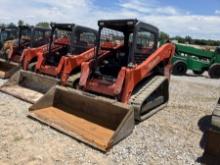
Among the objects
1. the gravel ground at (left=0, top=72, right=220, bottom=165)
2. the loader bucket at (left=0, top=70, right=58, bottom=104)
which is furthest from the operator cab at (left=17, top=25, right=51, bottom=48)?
the gravel ground at (left=0, top=72, right=220, bottom=165)

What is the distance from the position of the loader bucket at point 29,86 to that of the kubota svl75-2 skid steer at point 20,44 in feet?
6.37

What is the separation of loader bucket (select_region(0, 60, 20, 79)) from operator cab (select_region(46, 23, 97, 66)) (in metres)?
1.38

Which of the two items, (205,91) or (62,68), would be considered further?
(205,91)

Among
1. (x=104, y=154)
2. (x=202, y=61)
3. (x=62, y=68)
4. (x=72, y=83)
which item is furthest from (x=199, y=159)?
(x=202, y=61)

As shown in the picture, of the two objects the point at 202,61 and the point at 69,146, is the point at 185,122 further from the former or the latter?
the point at 202,61

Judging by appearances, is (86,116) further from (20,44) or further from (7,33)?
(7,33)

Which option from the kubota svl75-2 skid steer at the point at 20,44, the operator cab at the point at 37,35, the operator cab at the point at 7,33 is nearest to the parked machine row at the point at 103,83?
the kubota svl75-2 skid steer at the point at 20,44

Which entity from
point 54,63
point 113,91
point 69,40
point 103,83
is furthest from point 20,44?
point 113,91

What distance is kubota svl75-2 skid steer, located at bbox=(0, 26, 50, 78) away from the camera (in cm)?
1068

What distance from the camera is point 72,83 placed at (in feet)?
A: 26.5

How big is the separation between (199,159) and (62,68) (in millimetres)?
4680

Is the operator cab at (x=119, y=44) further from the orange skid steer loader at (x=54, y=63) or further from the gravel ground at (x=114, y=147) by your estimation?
the gravel ground at (x=114, y=147)

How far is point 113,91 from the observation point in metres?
6.41

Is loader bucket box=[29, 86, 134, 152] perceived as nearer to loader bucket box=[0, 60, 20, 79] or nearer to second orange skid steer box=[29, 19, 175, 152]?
second orange skid steer box=[29, 19, 175, 152]
